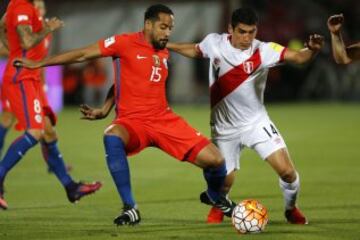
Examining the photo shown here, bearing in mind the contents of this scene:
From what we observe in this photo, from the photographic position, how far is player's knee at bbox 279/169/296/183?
8.59m

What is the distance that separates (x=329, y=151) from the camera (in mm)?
15453

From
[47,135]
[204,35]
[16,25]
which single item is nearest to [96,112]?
[16,25]

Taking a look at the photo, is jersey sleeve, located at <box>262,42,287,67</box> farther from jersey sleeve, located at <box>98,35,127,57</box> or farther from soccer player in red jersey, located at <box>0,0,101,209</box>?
soccer player in red jersey, located at <box>0,0,101,209</box>

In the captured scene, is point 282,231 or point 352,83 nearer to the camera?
point 282,231

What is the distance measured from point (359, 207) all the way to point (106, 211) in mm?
2439

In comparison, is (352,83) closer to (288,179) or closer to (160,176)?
(160,176)

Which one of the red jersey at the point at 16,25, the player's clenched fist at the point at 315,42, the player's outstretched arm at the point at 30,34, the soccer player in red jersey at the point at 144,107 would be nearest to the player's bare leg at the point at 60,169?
the red jersey at the point at 16,25

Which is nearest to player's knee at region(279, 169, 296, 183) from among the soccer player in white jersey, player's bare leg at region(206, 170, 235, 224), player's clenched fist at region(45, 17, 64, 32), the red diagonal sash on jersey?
the soccer player in white jersey

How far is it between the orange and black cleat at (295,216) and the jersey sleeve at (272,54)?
1.28m

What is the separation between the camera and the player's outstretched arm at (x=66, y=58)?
840 cm

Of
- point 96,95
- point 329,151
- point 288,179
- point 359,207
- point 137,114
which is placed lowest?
point 96,95

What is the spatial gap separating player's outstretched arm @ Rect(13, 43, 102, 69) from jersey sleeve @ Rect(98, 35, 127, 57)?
2.8 inches

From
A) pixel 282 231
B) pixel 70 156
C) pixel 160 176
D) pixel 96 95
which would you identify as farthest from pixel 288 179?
pixel 96 95

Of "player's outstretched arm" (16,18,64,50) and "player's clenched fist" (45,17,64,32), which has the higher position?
"player's clenched fist" (45,17,64,32)
